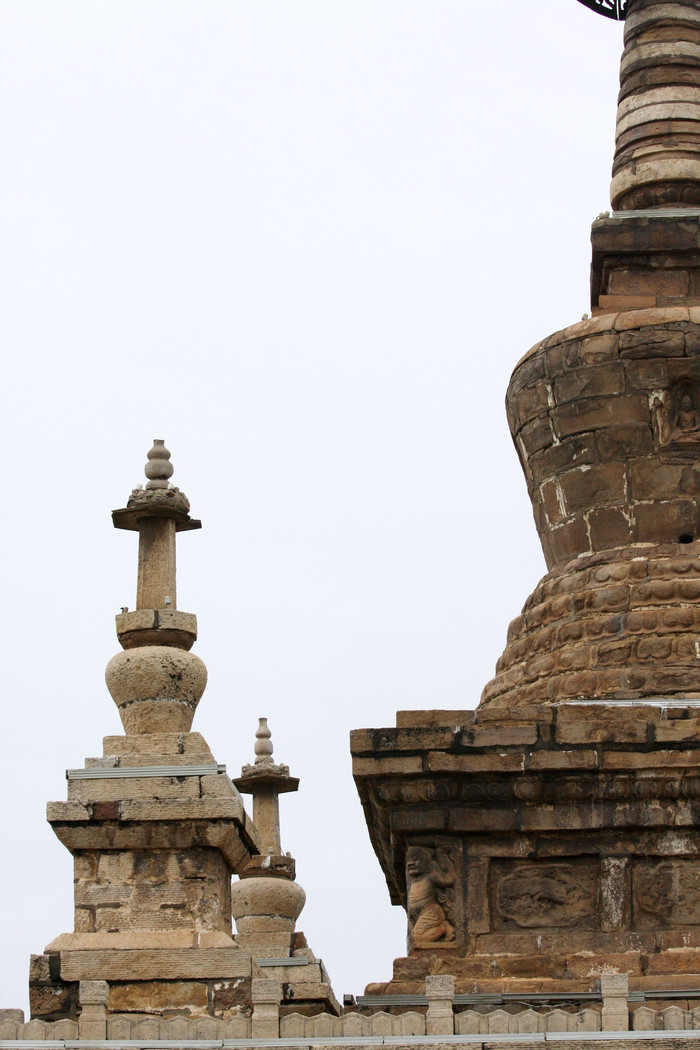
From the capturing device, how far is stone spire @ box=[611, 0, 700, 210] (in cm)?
2223

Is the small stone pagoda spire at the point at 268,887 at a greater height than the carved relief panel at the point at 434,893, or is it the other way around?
the small stone pagoda spire at the point at 268,887

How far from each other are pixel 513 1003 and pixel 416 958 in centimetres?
96

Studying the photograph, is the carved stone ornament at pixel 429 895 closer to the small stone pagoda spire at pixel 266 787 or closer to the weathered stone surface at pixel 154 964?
the weathered stone surface at pixel 154 964

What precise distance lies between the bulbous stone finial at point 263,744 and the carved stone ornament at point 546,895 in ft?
21.4

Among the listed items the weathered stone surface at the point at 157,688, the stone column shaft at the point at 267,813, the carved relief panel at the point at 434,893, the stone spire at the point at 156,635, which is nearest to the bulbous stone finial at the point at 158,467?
the stone spire at the point at 156,635

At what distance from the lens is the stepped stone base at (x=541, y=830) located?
1702 centimetres

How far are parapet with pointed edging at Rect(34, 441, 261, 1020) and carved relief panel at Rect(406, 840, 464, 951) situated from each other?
1.28m

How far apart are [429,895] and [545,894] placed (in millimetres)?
879

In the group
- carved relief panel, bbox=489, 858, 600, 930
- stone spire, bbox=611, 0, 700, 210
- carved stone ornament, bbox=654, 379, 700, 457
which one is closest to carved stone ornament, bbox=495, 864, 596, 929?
carved relief panel, bbox=489, 858, 600, 930

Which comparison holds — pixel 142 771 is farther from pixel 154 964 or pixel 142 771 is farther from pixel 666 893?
pixel 666 893

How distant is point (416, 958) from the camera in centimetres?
1694

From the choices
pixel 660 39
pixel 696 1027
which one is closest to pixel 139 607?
pixel 696 1027

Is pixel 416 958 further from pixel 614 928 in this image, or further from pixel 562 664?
pixel 562 664

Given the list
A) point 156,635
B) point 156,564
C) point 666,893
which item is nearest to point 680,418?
point 666,893
